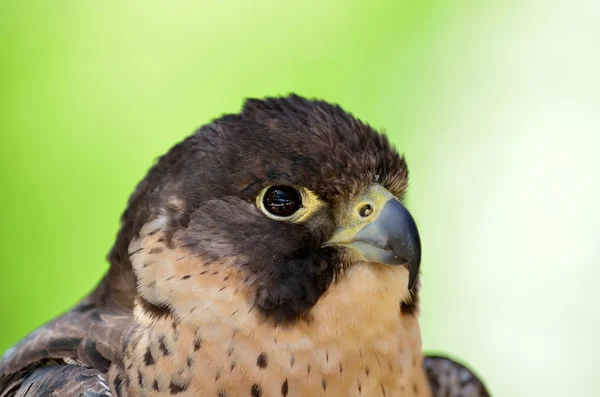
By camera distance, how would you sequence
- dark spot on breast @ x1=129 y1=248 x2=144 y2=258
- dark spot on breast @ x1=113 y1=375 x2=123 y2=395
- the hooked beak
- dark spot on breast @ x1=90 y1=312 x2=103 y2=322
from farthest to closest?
dark spot on breast @ x1=90 y1=312 x2=103 y2=322, dark spot on breast @ x1=129 y1=248 x2=144 y2=258, dark spot on breast @ x1=113 y1=375 x2=123 y2=395, the hooked beak

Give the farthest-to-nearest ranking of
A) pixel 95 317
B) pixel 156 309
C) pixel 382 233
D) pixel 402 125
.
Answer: pixel 402 125
pixel 95 317
pixel 156 309
pixel 382 233

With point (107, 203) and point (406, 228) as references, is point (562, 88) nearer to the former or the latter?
point (107, 203)

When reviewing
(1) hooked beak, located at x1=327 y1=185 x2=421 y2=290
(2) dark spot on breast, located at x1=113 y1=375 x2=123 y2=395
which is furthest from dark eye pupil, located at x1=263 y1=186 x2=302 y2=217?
(2) dark spot on breast, located at x1=113 y1=375 x2=123 y2=395

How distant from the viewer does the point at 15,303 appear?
530 cm

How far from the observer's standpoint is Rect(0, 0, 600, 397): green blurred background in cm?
539

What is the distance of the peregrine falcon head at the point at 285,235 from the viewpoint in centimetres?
248

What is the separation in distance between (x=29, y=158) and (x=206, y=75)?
4.14 feet

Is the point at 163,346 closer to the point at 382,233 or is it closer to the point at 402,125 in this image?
the point at 382,233

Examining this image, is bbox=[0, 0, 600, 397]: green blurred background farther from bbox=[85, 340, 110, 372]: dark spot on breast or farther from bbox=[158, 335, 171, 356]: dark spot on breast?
bbox=[158, 335, 171, 356]: dark spot on breast

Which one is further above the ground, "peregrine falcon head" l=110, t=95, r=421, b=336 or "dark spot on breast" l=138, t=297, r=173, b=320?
"peregrine falcon head" l=110, t=95, r=421, b=336

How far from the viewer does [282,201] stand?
8.29 feet

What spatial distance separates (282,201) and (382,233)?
315 mm

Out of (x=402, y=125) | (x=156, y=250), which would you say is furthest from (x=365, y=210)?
(x=402, y=125)

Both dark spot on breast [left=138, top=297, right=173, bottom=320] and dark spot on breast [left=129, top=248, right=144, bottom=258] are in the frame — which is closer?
dark spot on breast [left=138, top=297, right=173, bottom=320]
